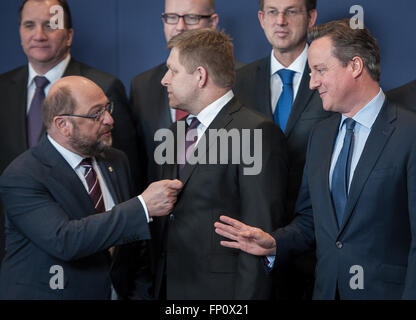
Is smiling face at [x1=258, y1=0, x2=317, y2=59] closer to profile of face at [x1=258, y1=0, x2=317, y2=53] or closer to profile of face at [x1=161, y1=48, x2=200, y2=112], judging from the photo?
profile of face at [x1=258, y1=0, x2=317, y2=53]

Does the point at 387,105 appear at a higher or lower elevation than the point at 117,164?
higher

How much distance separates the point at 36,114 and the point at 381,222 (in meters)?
2.17

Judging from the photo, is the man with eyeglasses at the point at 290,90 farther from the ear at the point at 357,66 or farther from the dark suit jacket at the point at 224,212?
the ear at the point at 357,66

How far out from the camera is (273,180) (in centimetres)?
295

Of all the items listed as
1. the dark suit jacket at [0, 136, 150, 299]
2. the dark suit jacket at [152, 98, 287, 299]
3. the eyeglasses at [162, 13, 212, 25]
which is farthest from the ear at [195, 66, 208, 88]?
the eyeglasses at [162, 13, 212, 25]

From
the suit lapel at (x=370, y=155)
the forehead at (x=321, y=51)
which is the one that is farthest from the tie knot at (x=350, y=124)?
the forehead at (x=321, y=51)

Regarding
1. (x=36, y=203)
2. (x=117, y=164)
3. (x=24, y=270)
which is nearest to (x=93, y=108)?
(x=117, y=164)

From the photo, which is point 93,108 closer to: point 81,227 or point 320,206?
point 81,227

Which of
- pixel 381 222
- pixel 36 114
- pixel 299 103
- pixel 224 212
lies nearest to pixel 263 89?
pixel 299 103

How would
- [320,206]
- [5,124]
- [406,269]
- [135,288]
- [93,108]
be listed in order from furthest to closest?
[5,124], [135,288], [93,108], [320,206], [406,269]

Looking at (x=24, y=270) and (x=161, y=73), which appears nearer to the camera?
(x=24, y=270)

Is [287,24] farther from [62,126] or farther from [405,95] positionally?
[62,126]

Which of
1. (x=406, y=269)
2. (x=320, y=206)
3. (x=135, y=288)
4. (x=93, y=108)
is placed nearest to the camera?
(x=406, y=269)

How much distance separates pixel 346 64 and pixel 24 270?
166 cm
